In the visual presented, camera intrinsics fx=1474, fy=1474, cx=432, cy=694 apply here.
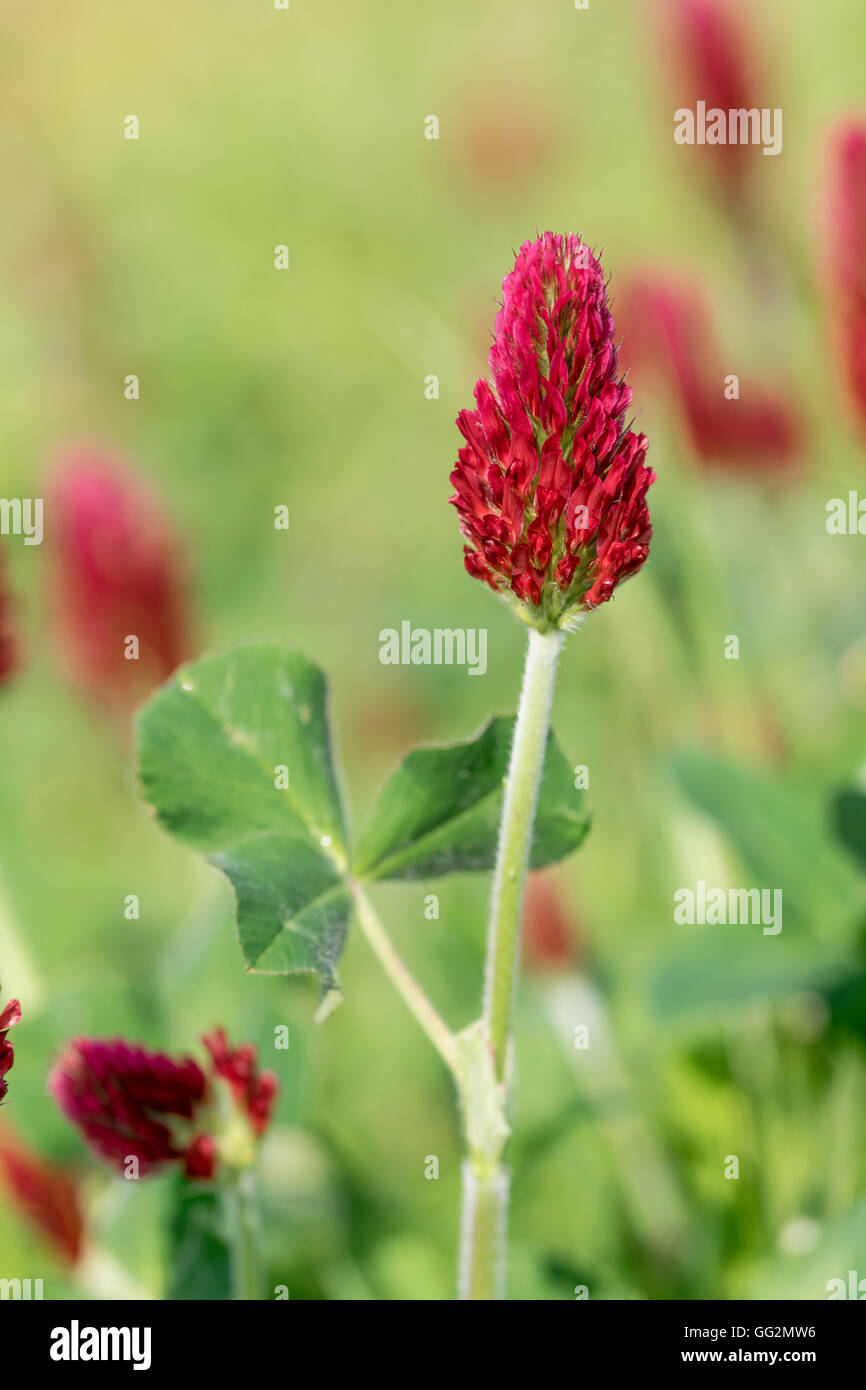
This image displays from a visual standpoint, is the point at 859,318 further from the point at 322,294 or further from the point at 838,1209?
the point at 322,294

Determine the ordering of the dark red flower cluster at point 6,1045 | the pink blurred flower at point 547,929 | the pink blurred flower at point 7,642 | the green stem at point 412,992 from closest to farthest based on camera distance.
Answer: the dark red flower cluster at point 6,1045
the green stem at point 412,992
the pink blurred flower at point 7,642
the pink blurred flower at point 547,929

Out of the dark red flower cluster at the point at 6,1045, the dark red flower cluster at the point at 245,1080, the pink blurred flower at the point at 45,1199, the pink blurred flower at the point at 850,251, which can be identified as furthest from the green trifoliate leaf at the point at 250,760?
the pink blurred flower at the point at 850,251

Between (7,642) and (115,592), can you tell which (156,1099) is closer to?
(7,642)

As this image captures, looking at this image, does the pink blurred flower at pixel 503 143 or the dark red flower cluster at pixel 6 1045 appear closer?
the dark red flower cluster at pixel 6 1045

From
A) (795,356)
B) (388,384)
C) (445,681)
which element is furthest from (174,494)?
(795,356)

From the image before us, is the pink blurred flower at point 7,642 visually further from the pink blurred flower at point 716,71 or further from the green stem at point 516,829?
the pink blurred flower at point 716,71

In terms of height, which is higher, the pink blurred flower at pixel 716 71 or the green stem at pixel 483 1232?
the pink blurred flower at pixel 716 71
